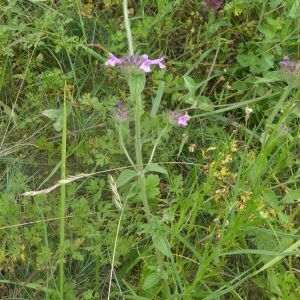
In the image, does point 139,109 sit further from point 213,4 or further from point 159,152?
point 213,4

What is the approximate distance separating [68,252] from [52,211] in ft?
0.53

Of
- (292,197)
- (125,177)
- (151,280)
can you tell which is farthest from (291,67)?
(151,280)

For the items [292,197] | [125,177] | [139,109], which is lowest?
[292,197]

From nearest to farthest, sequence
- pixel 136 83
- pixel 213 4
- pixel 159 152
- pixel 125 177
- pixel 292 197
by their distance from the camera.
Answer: pixel 136 83 → pixel 125 177 → pixel 292 197 → pixel 159 152 → pixel 213 4

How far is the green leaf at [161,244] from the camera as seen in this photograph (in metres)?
1.29

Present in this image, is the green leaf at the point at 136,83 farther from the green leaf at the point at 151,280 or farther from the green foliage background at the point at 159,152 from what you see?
the green leaf at the point at 151,280

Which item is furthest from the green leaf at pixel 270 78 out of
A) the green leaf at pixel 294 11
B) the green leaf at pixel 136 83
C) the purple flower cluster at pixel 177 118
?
the green leaf at pixel 136 83

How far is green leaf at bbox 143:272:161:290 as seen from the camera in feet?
4.37

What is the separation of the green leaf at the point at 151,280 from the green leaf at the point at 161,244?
0.08m

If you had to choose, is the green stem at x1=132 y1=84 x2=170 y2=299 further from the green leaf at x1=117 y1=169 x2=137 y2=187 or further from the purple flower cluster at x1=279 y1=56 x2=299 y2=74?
the purple flower cluster at x1=279 y1=56 x2=299 y2=74

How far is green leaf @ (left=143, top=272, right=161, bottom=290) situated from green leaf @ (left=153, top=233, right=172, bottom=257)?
8cm

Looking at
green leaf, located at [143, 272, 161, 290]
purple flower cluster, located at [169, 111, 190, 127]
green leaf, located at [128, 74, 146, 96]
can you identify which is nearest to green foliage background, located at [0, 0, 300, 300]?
green leaf, located at [143, 272, 161, 290]

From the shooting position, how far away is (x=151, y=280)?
1.34 meters

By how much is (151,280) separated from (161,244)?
0.10 metres
